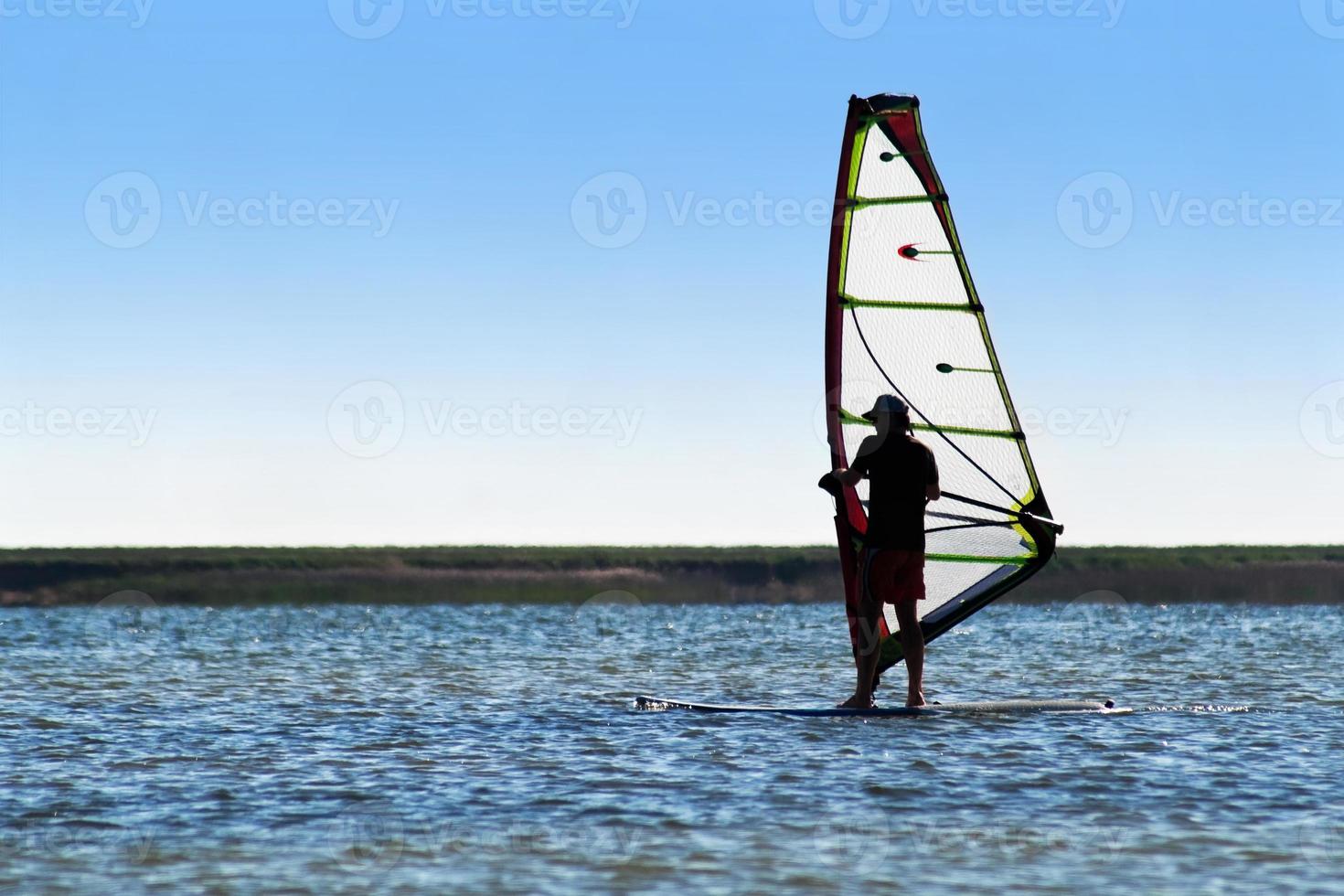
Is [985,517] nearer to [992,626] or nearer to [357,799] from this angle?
[357,799]

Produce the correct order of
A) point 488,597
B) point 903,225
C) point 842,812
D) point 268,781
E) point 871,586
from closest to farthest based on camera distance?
point 842,812, point 268,781, point 871,586, point 903,225, point 488,597

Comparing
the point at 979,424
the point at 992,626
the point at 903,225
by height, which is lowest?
the point at 992,626

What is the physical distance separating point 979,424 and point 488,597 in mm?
31357

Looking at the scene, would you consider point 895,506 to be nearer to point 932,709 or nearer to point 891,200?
point 932,709

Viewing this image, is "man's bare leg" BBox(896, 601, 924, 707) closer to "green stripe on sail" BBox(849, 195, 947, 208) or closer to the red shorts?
the red shorts

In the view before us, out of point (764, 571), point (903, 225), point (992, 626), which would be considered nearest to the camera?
point (903, 225)

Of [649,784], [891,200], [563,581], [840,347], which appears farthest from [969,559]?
[563,581]

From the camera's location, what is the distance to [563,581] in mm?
45344

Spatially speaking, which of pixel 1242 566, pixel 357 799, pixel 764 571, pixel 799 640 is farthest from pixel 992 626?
pixel 357 799

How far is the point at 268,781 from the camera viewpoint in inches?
365

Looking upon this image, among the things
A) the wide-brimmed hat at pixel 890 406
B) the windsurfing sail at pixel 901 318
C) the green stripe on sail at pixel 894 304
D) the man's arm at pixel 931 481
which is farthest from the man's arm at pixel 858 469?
the green stripe on sail at pixel 894 304

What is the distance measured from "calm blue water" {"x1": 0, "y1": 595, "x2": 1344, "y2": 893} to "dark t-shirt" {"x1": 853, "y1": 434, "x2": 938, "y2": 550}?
1417 millimetres

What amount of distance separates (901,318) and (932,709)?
121 inches

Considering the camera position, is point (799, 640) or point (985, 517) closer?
point (985, 517)
